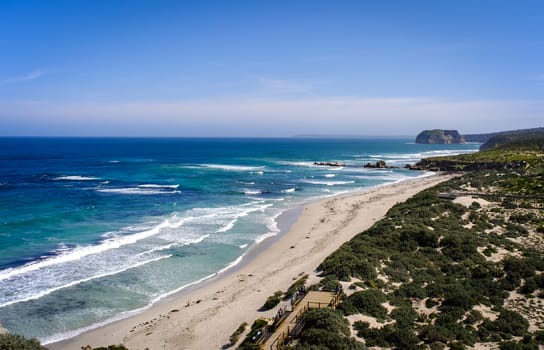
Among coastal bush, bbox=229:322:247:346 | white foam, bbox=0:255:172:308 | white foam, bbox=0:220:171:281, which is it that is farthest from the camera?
white foam, bbox=0:220:171:281

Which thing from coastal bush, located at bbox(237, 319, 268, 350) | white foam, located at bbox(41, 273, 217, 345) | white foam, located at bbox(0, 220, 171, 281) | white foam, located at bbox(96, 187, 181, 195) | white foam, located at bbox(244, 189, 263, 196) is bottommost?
white foam, located at bbox(41, 273, 217, 345)

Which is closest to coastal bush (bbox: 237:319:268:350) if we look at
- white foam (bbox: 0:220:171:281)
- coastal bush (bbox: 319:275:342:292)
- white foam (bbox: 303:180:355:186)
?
coastal bush (bbox: 319:275:342:292)

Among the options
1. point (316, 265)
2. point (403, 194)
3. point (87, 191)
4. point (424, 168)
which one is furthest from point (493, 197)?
point (424, 168)

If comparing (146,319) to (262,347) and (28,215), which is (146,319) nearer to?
(262,347)

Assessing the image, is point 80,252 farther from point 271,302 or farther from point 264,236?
point 271,302

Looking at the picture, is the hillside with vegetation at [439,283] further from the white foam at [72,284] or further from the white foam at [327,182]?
the white foam at [327,182]

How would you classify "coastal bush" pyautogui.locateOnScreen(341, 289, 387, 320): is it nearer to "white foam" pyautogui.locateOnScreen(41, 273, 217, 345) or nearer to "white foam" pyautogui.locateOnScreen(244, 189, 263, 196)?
"white foam" pyautogui.locateOnScreen(41, 273, 217, 345)

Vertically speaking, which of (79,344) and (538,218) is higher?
(538,218)

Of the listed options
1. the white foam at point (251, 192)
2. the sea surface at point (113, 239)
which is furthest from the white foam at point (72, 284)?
the white foam at point (251, 192)
